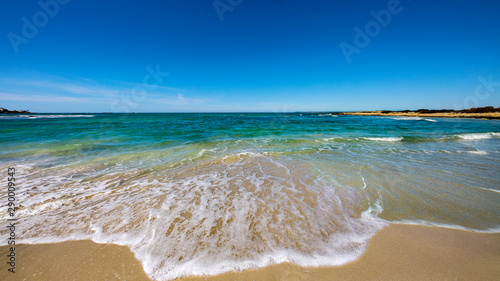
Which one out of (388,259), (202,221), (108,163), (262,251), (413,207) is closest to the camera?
(388,259)

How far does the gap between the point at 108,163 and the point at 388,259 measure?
9764 millimetres

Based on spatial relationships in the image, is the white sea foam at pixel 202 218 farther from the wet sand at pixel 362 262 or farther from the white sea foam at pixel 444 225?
the white sea foam at pixel 444 225

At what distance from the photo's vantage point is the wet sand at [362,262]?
2.30 meters

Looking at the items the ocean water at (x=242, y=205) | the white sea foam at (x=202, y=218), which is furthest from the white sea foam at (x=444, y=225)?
the white sea foam at (x=202, y=218)

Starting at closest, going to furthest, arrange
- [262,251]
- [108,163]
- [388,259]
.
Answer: [388,259]
[262,251]
[108,163]

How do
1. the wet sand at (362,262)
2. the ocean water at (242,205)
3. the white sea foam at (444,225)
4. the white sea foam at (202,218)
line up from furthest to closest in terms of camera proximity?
1. the white sea foam at (444,225)
2. the ocean water at (242,205)
3. the white sea foam at (202,218)
4. the wet sand at (362,262)

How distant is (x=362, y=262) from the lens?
2510 mm

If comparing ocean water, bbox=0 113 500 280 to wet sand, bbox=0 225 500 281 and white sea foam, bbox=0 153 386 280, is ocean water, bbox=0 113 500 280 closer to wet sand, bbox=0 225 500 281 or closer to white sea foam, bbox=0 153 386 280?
white sea foam, bbox=0 153 386 280

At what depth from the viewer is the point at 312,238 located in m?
3.02

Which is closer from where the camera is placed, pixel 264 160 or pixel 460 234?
pixel 460 234

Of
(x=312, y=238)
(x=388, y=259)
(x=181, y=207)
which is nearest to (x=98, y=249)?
(x=181, y=207)

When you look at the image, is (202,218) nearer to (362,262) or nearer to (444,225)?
(362,262)

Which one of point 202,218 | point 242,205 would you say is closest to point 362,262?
point 242,205

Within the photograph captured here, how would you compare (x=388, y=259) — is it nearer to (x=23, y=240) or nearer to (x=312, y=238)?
(x=312, y=238)
